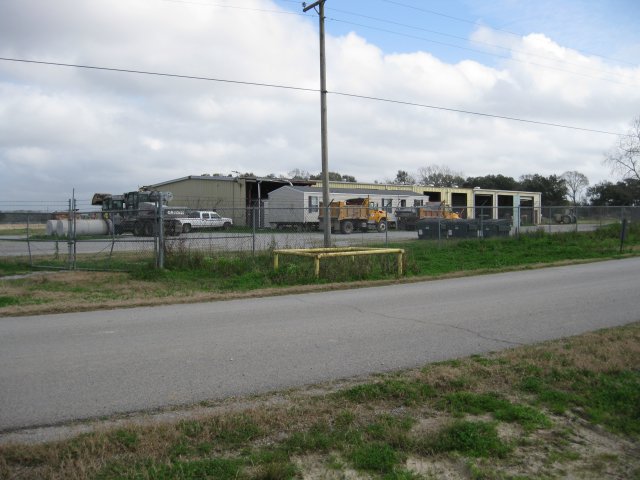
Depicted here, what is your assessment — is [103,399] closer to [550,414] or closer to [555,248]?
[550,414]

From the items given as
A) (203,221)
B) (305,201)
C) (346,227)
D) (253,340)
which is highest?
(305,201)

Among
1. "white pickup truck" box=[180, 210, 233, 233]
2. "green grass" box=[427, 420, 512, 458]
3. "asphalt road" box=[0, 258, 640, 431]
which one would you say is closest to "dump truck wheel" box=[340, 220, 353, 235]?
"white pickup truck" box=[180, 210, 233, 233]

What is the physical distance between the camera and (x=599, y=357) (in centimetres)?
640

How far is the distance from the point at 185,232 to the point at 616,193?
257 feet

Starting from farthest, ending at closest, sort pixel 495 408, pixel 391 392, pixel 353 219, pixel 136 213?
pixel 353 219 → pixel 136 213 → pixel 391 392 → pixel 495 408

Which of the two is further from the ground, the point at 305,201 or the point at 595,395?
the point at 305,201

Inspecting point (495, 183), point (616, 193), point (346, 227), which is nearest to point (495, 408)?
point (346, 227)

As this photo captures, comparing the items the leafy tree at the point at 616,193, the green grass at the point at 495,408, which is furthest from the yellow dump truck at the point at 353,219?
the leafy tree at the point at 616,193

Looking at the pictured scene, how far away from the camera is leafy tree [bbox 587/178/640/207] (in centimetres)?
7856

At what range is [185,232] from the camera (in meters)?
24.3

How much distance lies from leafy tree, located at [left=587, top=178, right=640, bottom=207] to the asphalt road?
2859 inches

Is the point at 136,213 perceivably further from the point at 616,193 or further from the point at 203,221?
the point at 616,193

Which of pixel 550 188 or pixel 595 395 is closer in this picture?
pixel 595 395

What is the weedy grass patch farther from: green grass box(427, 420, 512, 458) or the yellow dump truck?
the yellow dump truck
